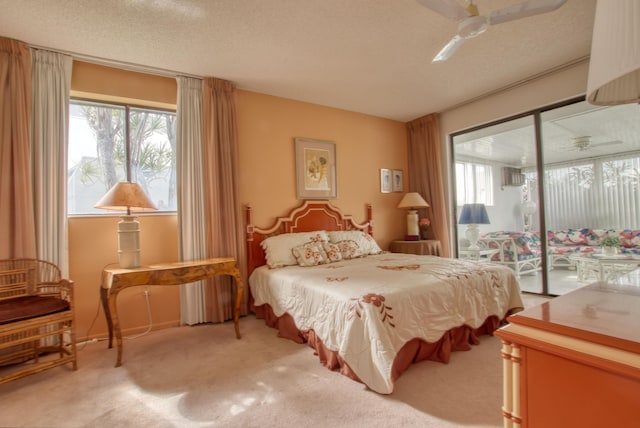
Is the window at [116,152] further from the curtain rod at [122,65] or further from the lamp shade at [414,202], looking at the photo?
the lamp shade at [414,202]

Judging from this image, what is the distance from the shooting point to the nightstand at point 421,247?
13.9 ft

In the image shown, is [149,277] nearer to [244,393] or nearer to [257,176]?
[244,393]

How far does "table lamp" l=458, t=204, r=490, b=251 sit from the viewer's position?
4.39 m

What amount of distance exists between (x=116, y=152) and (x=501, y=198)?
4.85 meters

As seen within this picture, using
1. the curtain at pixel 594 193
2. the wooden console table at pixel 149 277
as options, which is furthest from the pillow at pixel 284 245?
the curtain at pixel 594 193

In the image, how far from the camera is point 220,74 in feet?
10.6

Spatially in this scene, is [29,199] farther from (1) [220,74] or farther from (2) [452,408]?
(2) [452,408]

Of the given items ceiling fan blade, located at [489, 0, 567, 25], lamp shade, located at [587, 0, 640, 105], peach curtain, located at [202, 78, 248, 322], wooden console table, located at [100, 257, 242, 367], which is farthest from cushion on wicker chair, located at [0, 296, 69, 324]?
ceiling fan blade, located at [489, 0, 567, 25]

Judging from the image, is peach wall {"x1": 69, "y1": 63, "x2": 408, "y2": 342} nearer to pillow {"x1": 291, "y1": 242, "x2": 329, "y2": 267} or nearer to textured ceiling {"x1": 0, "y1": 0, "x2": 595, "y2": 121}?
textured ceiling {"x1": 0, "y1": 0, "x2": 595, "y2": 121}

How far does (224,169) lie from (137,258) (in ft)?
4.11

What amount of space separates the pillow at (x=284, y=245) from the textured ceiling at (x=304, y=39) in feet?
5.89

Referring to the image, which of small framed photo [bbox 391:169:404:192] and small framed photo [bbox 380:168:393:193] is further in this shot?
small framed photo [bbox 391:169:404:192]

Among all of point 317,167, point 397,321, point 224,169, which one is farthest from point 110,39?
point 397,321

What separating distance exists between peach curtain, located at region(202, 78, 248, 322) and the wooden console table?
49 centimetres
